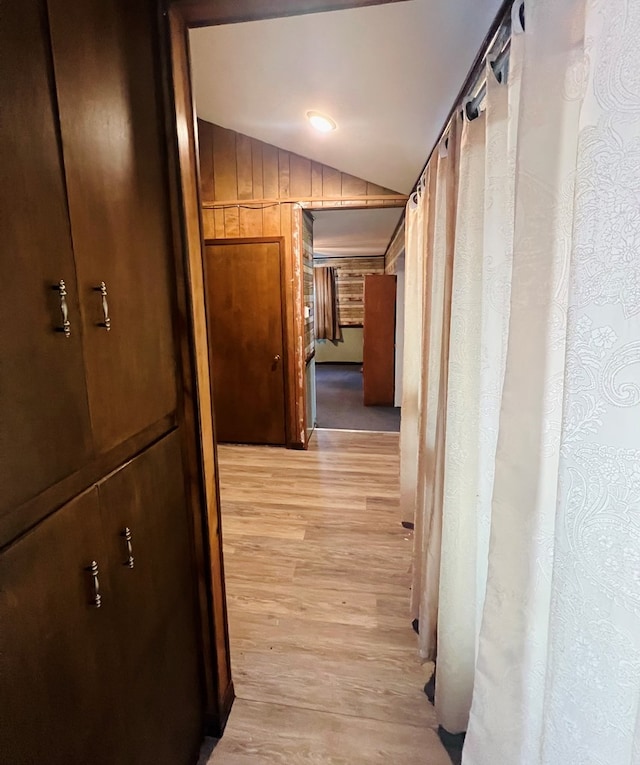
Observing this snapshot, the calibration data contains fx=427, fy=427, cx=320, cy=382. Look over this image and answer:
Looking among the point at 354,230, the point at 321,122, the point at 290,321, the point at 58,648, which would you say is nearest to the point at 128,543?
the point at 58,648

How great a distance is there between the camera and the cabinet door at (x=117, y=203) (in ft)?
2.65

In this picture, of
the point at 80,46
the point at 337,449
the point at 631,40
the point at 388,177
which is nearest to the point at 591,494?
the point at 631,40

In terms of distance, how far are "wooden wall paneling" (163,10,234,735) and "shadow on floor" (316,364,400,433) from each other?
329 centimetres

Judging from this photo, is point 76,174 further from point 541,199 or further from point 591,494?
point 591,494

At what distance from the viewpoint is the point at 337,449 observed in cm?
402

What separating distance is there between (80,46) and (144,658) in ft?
4.42

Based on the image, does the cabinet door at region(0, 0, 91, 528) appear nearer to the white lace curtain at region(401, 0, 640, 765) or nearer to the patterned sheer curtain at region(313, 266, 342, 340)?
the white lace curtain at region(401, 0, 640, 765)

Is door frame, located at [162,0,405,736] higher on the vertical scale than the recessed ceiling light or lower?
lower

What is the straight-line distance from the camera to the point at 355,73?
1.80 m

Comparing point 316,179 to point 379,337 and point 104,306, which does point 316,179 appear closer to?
point 379,337

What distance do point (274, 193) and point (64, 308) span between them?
3325 millimetres

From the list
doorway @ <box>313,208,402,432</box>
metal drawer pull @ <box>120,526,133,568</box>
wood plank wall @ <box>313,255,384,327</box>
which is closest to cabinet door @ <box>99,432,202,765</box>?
metal drawer pull @ <box>120,526,133,568</box>

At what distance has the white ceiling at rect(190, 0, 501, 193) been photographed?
1.37 metres

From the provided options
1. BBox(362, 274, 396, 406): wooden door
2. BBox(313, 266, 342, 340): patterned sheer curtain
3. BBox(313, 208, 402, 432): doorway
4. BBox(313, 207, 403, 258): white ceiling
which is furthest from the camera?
BBox(313, 266, 342, 340): patterned sheer curtain
